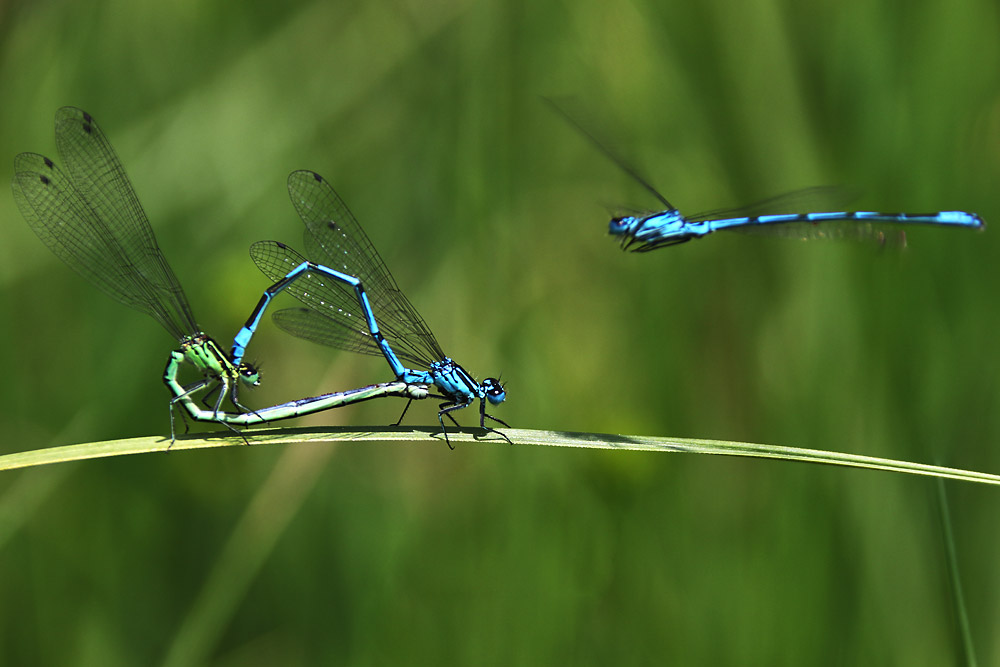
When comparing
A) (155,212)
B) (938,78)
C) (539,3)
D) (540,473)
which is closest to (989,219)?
(938,78)

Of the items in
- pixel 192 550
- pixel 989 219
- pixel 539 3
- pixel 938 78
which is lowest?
pixel 192 550

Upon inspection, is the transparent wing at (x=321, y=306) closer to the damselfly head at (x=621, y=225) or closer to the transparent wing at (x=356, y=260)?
the transparent wing at (x=356, y=260)

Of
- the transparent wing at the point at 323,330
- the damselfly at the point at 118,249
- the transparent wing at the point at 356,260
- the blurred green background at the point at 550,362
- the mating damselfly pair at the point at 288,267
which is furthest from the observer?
the transparent wing at the point at 356,260

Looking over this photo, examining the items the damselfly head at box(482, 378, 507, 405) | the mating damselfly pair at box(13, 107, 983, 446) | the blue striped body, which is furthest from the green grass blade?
the damselfly head at box(482, 378, 507, 405)

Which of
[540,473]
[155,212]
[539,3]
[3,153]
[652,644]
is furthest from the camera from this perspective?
Answer: [539,3]

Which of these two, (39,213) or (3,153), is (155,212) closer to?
(3,153)

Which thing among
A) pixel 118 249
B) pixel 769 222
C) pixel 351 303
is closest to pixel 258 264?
pixel 351 303

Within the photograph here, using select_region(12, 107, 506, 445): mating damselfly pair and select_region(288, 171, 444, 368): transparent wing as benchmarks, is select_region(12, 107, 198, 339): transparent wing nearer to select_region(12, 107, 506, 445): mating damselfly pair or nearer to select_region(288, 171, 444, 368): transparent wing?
select_region(12, 107, 506, 445): mating damselfly pair

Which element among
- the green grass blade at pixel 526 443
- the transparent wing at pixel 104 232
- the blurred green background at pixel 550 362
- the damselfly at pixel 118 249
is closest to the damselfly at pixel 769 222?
the blurred green background at pixel 550 362
